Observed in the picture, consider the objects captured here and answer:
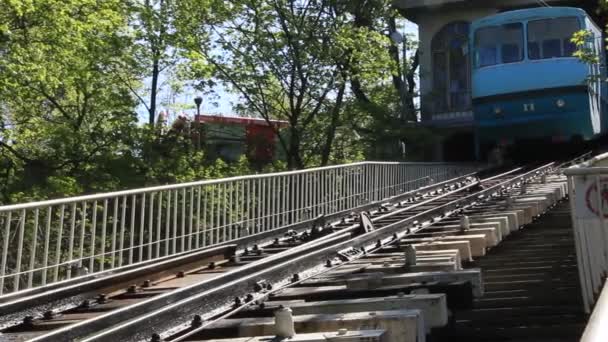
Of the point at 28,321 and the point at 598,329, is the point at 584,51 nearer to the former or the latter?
the point at 28,321

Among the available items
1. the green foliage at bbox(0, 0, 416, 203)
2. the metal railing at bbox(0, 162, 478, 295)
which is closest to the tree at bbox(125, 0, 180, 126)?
the green foliage at bbox(0, 0, 416, 203)

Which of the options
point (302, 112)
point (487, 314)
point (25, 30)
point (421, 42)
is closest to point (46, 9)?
point (25, 30)

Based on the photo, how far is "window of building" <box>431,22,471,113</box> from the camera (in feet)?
118

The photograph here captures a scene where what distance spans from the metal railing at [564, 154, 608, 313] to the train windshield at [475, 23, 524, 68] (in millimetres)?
15807

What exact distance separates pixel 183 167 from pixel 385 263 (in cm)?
1509

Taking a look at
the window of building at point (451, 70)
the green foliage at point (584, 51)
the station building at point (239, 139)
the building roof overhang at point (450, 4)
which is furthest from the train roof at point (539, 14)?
the building roof overhang at point (450, 4)

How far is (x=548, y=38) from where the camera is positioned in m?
19.9

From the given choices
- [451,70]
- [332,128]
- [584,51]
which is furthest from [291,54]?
[451,70]

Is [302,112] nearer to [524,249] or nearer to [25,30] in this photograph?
[25,30]

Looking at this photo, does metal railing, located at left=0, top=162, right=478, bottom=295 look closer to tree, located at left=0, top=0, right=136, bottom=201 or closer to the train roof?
tree, located at left=0, top=0, right=136, bottom=201

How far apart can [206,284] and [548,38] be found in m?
16.5

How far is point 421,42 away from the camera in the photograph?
3756 cm

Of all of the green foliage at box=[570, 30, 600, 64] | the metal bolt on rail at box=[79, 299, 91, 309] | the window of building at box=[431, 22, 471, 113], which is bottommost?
the metal bolt on rail at box=[79, 299, 91, 309]

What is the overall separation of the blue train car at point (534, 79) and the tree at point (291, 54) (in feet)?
13.5
